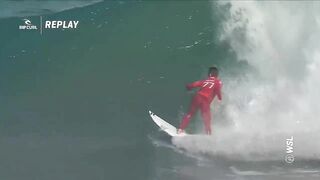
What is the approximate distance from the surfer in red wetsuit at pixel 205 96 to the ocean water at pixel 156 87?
44 millimetres

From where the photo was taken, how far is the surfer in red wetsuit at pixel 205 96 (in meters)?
4.15

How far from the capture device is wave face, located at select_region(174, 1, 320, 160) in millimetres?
4094

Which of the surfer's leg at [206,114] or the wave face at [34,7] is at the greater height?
the wave face at [34,7]

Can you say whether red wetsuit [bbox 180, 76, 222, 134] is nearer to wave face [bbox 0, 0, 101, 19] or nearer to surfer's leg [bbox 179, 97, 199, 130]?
surfer's leg [bbox 179, 97, 199, 130]

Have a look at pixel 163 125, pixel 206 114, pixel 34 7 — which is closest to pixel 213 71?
pixel 206 114

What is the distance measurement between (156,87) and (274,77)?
0.85m

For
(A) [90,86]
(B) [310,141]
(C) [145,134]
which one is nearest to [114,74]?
(A) [90,86]

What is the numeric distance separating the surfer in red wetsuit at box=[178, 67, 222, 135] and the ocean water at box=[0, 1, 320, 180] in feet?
0.14

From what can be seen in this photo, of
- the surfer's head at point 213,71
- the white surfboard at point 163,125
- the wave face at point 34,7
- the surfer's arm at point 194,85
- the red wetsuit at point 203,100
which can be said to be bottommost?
the white surfboard at point 163,125

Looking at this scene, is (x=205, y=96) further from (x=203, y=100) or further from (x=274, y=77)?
(x=274, y=77)

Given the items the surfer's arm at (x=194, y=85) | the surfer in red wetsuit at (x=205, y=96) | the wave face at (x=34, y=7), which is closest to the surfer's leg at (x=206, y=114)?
the surfer in red wetsuit at (x=205, y=96)

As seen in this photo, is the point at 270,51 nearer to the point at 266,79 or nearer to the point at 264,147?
the point at 266,79

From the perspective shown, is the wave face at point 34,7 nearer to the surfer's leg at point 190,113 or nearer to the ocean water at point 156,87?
the ocean water at point 156,87

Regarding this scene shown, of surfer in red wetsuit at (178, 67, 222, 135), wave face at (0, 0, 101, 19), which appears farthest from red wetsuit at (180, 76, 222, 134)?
Result: wave face at (0, 0, 101, 19)
